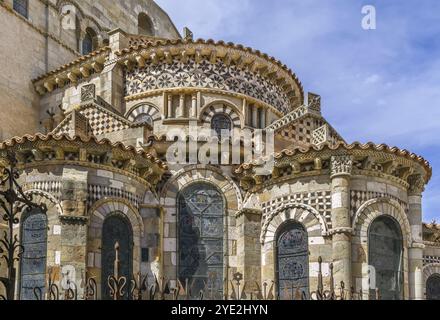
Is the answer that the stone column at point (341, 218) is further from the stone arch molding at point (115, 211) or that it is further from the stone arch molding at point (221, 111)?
the stone arch molding at point (221, 111)

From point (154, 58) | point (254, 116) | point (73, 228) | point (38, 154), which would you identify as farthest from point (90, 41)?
point (73, 228)

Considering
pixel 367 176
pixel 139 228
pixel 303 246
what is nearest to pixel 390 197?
pixel 367 176

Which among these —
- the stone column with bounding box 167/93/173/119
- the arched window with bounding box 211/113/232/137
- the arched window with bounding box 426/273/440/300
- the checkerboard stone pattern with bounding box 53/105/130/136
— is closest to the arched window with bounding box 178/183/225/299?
the checkerboard stone pattern with bounding box 53/105/130/136

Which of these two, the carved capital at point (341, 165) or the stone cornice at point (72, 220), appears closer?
the stone cornice at point (72, 220)

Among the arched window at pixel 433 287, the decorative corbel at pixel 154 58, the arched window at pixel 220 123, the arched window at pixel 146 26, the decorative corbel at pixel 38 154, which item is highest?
the arched window at pixel 146 26

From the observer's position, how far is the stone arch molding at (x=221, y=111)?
2138cm

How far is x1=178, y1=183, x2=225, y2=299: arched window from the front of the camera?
1822 cm

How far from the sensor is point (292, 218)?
57.6 feet

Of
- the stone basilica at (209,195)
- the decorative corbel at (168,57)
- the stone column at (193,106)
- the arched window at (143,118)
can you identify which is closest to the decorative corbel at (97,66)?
the stone basilica at (209,195)

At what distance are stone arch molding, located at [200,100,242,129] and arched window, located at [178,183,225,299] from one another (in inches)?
117

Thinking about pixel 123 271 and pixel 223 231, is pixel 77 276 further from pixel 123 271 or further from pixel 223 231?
pixel 223 231

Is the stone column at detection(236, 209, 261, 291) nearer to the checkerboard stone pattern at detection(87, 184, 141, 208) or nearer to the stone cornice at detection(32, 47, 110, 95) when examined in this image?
the checkerboard stone pattern at detection(87, 184, 141, 208)

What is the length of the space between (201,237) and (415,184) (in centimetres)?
517

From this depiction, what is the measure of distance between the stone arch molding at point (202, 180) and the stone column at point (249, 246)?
1.61ft
